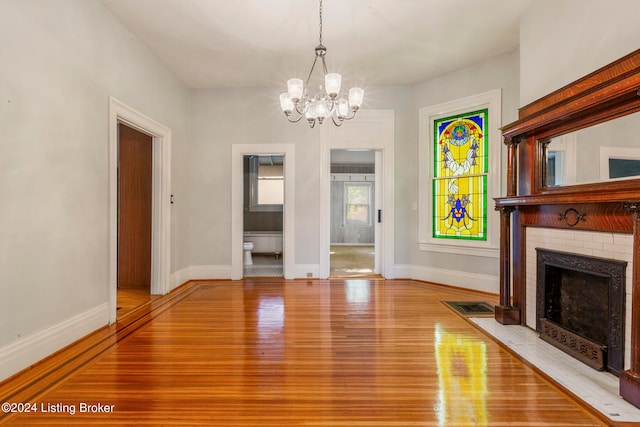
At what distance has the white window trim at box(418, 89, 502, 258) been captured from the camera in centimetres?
391

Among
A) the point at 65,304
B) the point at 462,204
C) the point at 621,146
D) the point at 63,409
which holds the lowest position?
the point at 63,409

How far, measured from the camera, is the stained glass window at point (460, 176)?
4.11 meters

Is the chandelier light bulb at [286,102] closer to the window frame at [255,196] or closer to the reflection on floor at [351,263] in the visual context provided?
the reflection on floor at [351,263]

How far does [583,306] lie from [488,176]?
2124 mm

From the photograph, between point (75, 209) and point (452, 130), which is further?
point (452, 130)

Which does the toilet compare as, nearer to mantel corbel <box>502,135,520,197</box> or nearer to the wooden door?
the wooden door

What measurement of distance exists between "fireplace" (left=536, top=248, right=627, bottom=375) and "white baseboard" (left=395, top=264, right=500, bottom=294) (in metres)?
1.36

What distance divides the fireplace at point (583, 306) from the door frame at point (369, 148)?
7.56 feet

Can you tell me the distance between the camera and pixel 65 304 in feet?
7.96

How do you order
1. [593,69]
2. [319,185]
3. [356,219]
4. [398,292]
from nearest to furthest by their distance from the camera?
[593,69] < [398,292] < [319,185] < [356,219]

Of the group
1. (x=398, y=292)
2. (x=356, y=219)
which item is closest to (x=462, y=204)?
(x=398, y=292)

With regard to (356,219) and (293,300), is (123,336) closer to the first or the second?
(293,300)

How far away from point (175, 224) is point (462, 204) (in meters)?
4.23

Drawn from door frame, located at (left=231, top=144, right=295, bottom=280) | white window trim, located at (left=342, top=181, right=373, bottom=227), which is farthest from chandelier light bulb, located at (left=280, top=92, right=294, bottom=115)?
white window trim, located at (left=342, top=181, right=373, bottom=227)
